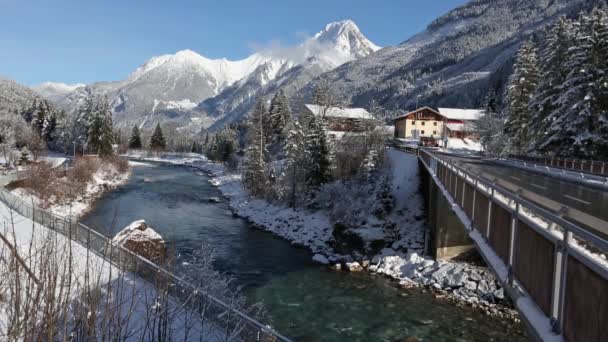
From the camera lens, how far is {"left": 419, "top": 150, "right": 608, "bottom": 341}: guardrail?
4.41 meters

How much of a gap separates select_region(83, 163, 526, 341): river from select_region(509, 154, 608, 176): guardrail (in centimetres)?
1100

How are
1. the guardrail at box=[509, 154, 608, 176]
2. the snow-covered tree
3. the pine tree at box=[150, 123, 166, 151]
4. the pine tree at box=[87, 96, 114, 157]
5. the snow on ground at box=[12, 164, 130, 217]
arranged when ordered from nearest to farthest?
the guardrail at box=[509, 154, 608, 176]
the snow on ground at box=[12, 164, 130, 217]
the pine tree at box=[87, 96, 114, 157]
the snow-covered tree
the pine tree at box=[150, 123, 166, 151]

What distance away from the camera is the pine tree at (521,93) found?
43.8 meters

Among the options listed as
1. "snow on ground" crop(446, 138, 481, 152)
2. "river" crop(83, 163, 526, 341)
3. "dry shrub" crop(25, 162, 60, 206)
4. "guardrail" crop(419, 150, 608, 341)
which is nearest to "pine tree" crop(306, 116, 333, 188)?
"river" crop(83, 163, 526, 341)

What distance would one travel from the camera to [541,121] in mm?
A: 34750

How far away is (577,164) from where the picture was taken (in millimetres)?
26656

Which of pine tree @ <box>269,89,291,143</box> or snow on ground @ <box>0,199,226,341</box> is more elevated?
pine tree @ <box>269,89,291,143</box>

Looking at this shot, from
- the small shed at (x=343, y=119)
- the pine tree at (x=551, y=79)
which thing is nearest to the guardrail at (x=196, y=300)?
the pine tree at (x=551, y=79)

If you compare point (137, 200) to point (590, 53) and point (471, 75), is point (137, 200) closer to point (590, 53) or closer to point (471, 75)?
point (590, 53)

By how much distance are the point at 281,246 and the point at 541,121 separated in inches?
965

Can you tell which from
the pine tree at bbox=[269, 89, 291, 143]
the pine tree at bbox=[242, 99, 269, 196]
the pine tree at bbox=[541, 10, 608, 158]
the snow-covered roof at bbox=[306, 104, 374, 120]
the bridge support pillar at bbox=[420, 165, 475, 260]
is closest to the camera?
the bridge support pillar at bbox=[420, 165, 475, 260]

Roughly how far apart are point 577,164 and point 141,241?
2695 centimetres

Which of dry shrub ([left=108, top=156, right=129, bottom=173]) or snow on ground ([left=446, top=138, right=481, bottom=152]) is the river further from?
snow on ground ([left=446, top=138, right=481, bottom=152])

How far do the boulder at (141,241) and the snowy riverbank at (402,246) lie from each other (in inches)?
509
